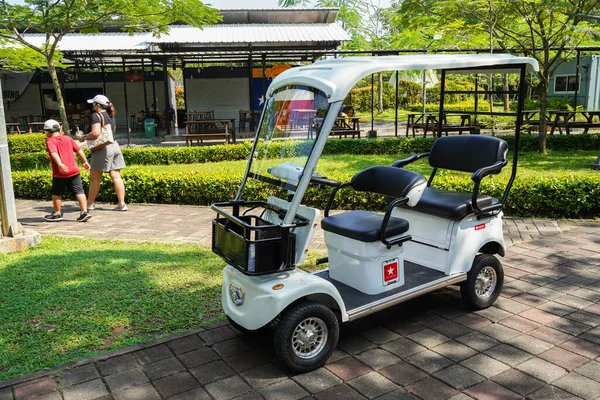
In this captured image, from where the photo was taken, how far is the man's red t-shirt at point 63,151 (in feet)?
22.7

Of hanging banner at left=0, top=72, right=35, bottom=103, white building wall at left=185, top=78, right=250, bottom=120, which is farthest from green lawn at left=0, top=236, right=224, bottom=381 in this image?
hanging banner at left=0, top=72, right=35, bottom=103

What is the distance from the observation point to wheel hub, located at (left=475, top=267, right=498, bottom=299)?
425cm

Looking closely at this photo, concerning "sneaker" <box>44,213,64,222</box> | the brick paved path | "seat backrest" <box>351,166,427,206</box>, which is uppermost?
"seat backrest" <box>351,166,427,206</box>

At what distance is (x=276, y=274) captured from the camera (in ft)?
11.0

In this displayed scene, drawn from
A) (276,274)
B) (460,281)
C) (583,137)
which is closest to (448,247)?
(460,281)

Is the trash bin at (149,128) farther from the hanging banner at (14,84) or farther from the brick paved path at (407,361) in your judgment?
the brick paved path at (407,361)

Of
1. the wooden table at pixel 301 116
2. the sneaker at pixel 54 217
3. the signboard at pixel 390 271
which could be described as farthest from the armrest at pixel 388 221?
the sneaker at pixel 54 217

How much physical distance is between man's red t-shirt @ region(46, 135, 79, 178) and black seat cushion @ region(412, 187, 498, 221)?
4.98 metres

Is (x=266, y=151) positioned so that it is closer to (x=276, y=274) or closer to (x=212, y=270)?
(x=276, y=274)

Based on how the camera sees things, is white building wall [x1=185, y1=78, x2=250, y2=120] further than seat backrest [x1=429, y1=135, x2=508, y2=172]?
Yes

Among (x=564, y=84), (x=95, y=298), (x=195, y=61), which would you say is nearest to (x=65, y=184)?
(x=95, y=298)

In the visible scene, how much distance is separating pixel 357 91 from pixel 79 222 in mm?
24515

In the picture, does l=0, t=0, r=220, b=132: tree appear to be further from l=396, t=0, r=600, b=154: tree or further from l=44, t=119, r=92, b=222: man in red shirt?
l=396, t=0, r=600, b=154: tree

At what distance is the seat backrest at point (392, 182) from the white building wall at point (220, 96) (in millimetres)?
18490
